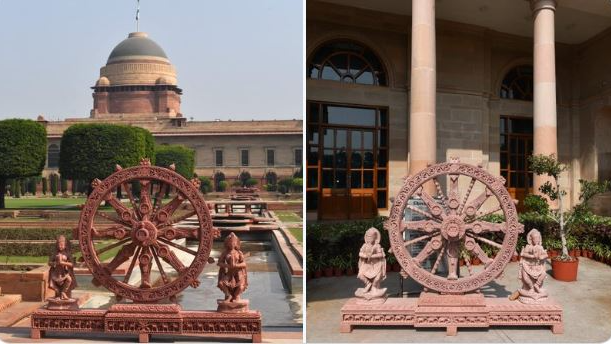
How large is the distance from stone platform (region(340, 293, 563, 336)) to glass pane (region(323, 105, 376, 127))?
727 cm

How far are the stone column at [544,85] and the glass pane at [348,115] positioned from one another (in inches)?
155

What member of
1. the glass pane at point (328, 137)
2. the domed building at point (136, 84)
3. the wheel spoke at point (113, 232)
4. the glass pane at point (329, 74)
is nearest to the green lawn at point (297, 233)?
the glass pane at point (328, 137)

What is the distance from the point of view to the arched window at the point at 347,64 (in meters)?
12.4

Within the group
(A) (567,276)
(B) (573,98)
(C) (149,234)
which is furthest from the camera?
(B) (573,98)

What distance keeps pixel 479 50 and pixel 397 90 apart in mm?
2504

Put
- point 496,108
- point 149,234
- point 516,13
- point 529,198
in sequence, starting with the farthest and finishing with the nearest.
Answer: point 496,108, point 516,13, point 529,198, point 149,234

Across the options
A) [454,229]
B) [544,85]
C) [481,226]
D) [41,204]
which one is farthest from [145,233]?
[41,204]

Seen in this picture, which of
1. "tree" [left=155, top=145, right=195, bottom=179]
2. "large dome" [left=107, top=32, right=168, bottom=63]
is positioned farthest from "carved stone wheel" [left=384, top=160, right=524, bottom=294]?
"large dome" [left=107, top=32, right=168, bottom=63]

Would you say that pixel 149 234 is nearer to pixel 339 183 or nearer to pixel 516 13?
pixel 339 183

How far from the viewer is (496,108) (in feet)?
45.2

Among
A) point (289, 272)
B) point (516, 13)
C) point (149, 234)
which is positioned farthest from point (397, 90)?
point (149, 234)

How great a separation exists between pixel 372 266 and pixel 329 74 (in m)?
7.60

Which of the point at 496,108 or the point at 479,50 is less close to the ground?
the point at 479,50

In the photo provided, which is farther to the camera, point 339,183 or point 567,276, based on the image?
point 339,183
